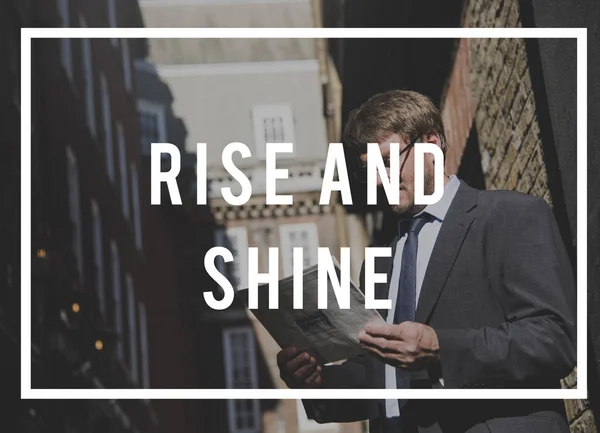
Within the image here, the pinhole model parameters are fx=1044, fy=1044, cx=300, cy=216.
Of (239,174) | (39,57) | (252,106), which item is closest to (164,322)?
(252,106)

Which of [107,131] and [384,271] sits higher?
[107,131]

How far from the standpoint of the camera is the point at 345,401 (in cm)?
288

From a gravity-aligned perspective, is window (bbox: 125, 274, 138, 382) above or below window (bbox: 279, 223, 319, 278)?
below

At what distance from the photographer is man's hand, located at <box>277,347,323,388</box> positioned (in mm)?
2801

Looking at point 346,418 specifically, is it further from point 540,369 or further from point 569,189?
point 569,189

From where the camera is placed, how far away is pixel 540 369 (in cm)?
254

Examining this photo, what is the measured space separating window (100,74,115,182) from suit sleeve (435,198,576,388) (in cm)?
1438

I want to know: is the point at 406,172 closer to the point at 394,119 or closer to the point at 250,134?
the point at 394,119

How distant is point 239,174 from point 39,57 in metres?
9.33

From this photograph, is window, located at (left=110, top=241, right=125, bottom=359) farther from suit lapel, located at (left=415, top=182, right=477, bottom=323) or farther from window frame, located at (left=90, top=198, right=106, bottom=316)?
suit lapel, located at (left=415, top=182, right=477, bottom=323)

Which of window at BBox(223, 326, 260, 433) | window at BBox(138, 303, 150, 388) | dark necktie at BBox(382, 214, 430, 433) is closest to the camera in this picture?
dark necktie at BBox(382, 214, 430, 433)

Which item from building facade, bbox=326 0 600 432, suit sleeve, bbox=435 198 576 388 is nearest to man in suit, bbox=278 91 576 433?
suit sleeve, bbox=435 198 576 388

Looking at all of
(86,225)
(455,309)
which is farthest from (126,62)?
(455,309)

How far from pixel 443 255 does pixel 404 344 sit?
296 mm
